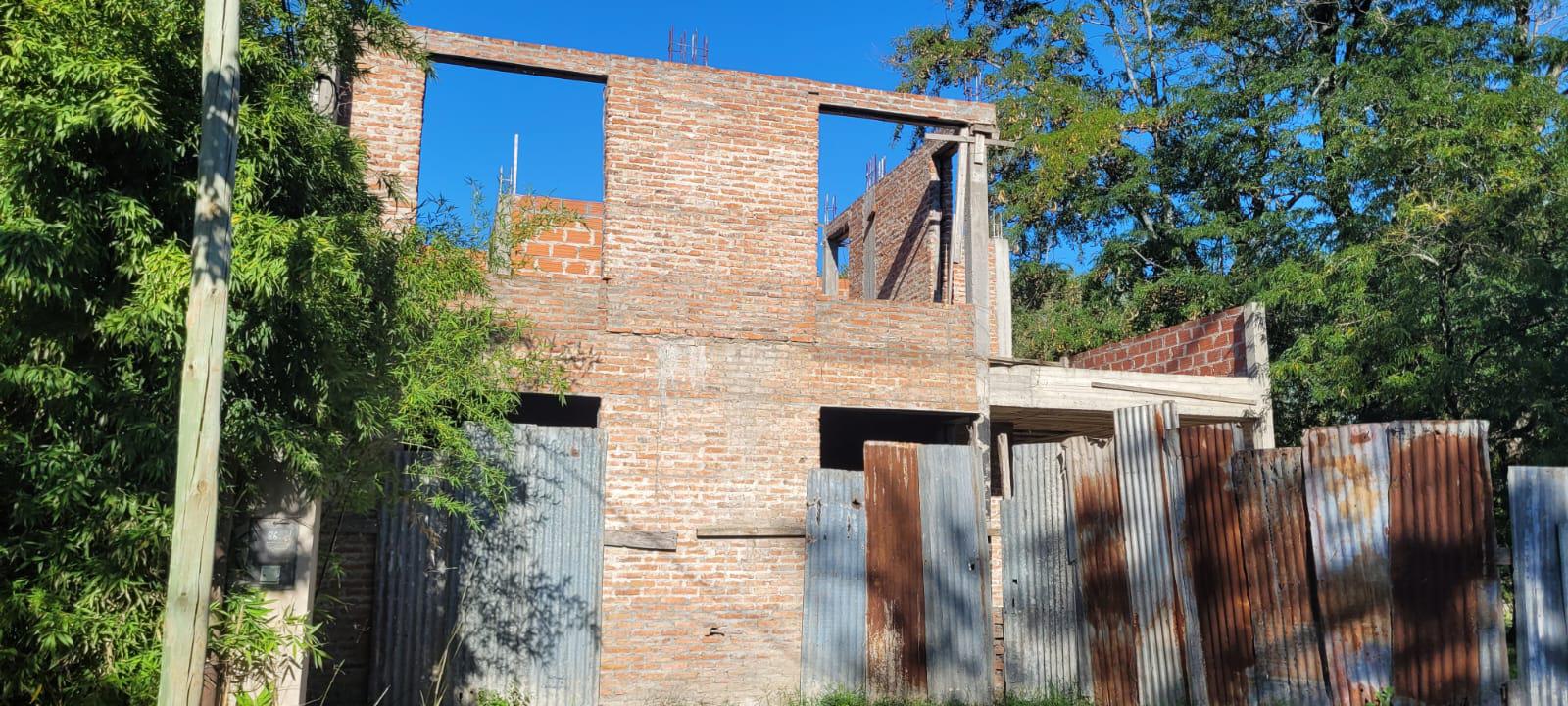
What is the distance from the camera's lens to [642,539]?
365 inches

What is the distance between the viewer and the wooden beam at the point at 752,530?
31.2 ft

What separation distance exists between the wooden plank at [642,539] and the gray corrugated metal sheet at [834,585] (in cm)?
122

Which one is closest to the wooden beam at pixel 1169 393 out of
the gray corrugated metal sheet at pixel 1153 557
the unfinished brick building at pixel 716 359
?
the unfinished brick building at pixel 716 359

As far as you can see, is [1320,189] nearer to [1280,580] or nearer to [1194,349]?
[1194,349]

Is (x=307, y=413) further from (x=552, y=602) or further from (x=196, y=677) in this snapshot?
(x=552, y=602)

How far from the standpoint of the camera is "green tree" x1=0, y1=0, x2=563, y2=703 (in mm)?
4656

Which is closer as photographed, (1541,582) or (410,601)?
(1541,582)

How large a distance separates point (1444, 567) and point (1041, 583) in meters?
3.33

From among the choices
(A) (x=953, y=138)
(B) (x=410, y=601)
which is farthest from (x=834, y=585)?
(A) (x=953, y=138)

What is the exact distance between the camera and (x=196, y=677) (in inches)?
167

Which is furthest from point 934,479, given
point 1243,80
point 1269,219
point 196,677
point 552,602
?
point 1243,80

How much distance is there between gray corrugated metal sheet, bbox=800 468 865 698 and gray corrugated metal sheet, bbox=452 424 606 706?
71.8 inches

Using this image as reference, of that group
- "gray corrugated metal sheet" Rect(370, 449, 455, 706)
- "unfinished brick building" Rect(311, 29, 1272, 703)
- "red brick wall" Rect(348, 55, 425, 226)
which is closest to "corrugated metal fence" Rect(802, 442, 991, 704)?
"unfinished brick building" Rect(311, 29, 1272, 703)

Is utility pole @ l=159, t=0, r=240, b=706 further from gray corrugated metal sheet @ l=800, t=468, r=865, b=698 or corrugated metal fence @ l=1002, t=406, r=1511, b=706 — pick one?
corrugated metal fence @ l=1002, t=406, r=1511, b=706
